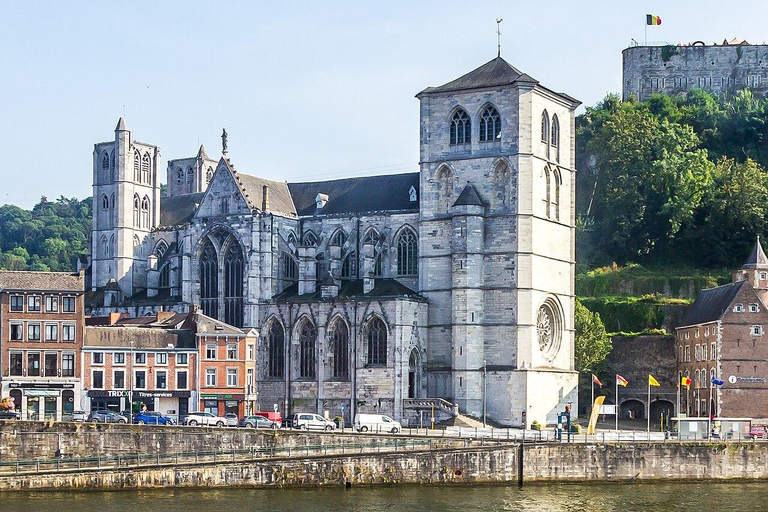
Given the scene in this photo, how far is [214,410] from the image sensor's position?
303ft

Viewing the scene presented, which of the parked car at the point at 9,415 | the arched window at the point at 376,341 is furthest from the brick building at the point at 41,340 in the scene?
the arched window at the point at 376,341

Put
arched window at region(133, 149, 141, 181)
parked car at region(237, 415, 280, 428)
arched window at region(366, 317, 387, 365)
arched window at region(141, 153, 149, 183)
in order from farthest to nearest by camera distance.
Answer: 1. arched window at region(141, 153, 149, 183)
2. arched window at region(133, 149, 141, 181)
3. arched window at region(366, 317, 387, 365)
4. parked car at region(237, 415, 280, 428)

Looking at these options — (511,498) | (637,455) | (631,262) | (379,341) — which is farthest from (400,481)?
(631,262)

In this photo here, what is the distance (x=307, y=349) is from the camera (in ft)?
327

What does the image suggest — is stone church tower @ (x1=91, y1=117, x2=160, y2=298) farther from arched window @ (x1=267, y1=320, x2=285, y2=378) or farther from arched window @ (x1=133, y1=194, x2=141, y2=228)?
arched window @ (x1=267, y1=320, x2=285, y2=378)

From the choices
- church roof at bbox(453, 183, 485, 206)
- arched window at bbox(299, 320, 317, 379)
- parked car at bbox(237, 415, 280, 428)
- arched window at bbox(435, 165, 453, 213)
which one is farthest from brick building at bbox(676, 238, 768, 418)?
parked car at bbox(237, 415, 280, 428)

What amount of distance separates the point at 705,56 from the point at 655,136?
84.6 feet

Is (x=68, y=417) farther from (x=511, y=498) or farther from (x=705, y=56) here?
(x=705, y=56)

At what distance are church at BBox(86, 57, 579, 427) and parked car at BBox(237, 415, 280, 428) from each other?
1350 cm

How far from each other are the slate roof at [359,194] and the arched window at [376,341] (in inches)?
353

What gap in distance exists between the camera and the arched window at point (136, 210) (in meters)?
116

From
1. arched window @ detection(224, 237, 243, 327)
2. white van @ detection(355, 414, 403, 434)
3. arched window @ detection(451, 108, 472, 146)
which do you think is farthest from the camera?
arched window @ detection(224, 237, 243, 327)

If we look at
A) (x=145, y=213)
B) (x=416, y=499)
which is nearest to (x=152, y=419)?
(x=416, y=499)

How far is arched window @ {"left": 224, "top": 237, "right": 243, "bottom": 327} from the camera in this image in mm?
103812
